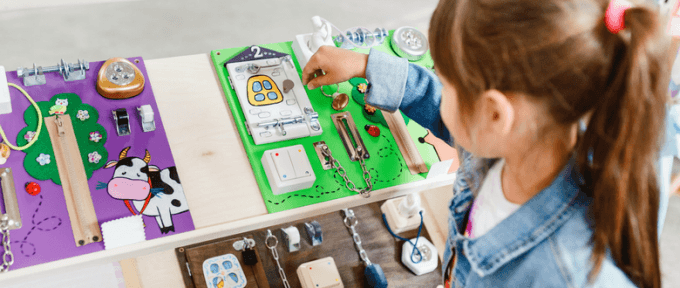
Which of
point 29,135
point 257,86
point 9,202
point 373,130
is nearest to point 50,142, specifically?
point 29,135

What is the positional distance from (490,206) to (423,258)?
669 millimetres

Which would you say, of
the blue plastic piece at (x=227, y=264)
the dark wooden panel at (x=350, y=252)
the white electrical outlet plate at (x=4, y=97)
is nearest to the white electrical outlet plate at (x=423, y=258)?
the dark wooden panel at (x=350, y=252)

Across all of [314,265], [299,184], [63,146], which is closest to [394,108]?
[299,184]

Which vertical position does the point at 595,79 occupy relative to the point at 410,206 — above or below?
above

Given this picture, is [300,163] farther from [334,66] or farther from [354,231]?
[354,231]

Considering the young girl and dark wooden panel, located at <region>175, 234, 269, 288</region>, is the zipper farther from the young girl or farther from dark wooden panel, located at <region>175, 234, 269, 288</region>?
the young girl

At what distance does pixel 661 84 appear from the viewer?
22.2 inches

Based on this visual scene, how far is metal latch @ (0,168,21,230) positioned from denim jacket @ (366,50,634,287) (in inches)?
30.3

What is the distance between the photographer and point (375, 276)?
1381 mm

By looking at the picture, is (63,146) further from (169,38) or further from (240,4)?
(240,4)

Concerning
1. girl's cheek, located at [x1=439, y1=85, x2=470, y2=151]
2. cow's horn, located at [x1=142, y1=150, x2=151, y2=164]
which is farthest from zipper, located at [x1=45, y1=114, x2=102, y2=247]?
girl's cheek, located at [x1=439, y1=85, x2=470, y2=151]

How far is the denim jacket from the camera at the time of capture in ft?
2.30

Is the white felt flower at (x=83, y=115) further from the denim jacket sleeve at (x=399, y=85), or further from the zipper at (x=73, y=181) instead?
the denim jacket sleeve at (x=399, y=85)

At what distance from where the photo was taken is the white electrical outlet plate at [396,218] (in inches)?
Result: 60.1
